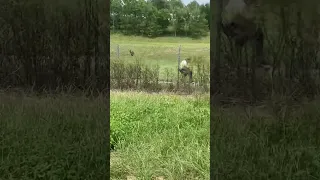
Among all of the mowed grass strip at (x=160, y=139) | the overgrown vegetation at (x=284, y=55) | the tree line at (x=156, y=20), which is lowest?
the mowed grass strip at (x=160, y=139)

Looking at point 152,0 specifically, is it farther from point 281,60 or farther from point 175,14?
point 281,60

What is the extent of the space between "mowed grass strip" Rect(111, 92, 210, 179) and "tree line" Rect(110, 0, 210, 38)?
66.3 ft

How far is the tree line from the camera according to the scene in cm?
2498

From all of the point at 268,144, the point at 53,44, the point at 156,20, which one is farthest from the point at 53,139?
the point at 156,20

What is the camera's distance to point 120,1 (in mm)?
25281

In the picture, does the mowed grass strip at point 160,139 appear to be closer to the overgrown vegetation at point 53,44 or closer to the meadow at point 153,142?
the meadow at point 153,142

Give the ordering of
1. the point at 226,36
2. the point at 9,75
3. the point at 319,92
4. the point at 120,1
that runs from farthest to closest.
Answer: the point at 120,1
the point at 9,75
the point at 226,36
the point at 319,92

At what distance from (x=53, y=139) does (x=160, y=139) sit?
815mm

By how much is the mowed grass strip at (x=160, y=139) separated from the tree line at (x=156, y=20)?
66.3 feet

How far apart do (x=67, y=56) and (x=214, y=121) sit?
181cm

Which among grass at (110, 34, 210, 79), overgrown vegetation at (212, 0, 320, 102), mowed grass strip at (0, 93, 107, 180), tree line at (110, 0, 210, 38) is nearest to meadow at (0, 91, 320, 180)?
mowed grass strip at (0, 93, 107, 180)

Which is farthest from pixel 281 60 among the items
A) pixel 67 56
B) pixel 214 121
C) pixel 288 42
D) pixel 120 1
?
pixel 120 1

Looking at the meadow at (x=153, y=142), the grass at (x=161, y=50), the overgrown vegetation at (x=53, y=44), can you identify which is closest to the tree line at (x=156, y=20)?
the grass at (x=161, y=50)

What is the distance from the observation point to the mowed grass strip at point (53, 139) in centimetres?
267
